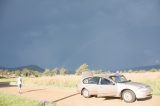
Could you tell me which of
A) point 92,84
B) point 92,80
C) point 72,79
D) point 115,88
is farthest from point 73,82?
point 115,88

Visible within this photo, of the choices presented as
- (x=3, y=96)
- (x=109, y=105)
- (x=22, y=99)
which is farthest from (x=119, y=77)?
(x=3, y=96)

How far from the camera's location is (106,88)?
19.3 m

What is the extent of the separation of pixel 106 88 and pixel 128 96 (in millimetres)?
1792

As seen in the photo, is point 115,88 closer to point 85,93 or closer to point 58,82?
point 85,93

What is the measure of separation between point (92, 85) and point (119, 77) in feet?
6.76

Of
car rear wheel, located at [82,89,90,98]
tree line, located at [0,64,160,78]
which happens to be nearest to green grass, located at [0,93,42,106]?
car rear wheel, located at [82,89,90,98]

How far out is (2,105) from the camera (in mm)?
23406

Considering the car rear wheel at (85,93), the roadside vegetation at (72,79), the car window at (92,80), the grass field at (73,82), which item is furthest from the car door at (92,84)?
the grass field at (73,82)

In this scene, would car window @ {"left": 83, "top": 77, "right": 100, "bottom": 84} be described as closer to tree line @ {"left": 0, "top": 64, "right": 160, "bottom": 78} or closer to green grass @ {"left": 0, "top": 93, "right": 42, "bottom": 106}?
green grass @ {"left": 0, "top": 93, "right": 42, "bottom": 106}

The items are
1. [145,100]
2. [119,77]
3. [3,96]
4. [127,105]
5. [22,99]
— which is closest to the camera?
[127,105]

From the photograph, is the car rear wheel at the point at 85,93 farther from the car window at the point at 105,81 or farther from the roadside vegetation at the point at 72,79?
the roadside vegetation at the point at 72,79

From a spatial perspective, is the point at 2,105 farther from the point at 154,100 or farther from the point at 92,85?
the point at 154,100

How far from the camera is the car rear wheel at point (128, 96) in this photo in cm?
1785

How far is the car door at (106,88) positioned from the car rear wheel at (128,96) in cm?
73
